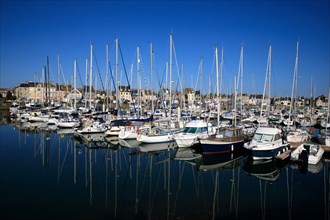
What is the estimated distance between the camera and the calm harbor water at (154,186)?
533 inches

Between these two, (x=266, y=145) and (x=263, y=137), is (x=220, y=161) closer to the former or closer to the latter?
(x=266, y=145)

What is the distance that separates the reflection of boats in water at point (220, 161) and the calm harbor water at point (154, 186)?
3.3 inches

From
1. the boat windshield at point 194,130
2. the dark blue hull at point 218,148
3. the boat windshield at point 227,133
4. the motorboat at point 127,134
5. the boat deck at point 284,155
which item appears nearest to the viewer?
the boat deck at point 284,155

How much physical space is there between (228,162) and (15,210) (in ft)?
54.7

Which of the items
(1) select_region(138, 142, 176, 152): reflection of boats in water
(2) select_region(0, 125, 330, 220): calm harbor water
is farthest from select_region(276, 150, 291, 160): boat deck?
(1) select_region(138, 142, 176, 152): reflection of boats in water

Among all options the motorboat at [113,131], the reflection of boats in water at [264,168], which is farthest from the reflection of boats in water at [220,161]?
the motorboat at [113,131]

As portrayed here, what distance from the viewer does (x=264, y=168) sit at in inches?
853

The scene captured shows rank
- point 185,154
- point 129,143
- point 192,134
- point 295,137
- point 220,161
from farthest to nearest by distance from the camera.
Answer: point 129,143 → point 295,137 → point 192,134 → point 185,154 → point 220,161

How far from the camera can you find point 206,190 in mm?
16859

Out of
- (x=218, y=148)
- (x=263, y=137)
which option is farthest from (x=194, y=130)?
(x=263, y=137)

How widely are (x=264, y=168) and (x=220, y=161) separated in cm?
381

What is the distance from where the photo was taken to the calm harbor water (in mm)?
13547

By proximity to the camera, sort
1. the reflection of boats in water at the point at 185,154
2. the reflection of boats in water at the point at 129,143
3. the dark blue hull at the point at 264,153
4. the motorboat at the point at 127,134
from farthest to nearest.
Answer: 1. the motorboat at the point at 127,134
2. the reflection of boats in water at the point at 129,143
3. the reflection of boats in water at the point at 185,154
4. the dark blue hull at the point at 264,153

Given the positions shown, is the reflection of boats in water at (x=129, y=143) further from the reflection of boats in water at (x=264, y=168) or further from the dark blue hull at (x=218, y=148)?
the reflection of boats in water at (x=264, y=168)
